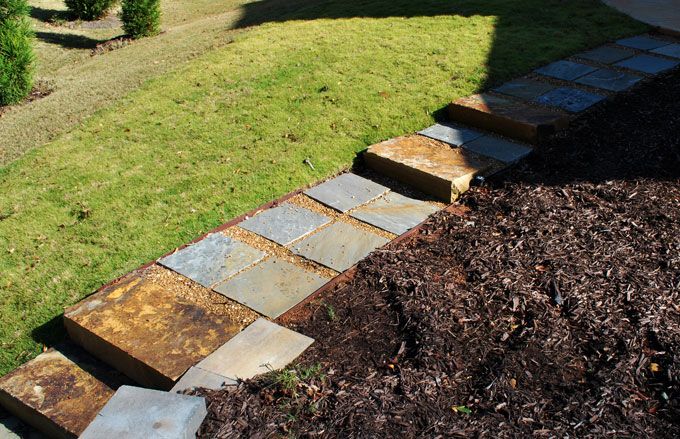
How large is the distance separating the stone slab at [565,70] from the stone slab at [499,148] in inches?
61.3

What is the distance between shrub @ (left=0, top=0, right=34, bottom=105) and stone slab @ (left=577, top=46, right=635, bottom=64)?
7024mm

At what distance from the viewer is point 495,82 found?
6688 mm

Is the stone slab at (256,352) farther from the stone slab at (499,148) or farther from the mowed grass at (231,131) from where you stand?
the stone slab at (499,148)

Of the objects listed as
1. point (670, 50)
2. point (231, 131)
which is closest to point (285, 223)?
point (231, 131)

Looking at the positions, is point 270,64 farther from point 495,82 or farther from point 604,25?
point 604,25

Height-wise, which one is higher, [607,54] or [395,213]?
[607,54]

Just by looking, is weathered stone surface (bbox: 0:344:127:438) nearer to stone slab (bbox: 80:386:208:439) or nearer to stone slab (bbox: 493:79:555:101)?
stone slab (bbox: 80:386:208:439)

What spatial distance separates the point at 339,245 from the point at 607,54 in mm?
4585

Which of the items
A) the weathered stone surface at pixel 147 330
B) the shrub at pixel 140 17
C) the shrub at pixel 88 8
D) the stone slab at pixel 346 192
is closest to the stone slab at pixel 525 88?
the stone slab at pixel 346 192

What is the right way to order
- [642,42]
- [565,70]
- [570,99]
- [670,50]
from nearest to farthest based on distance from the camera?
1. [570,99]
2. [565,70]
3. [670,50]
4. [642,42]

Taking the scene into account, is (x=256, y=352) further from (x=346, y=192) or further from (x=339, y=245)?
(x=346, y=192)

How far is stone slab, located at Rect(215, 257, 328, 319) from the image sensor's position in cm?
382

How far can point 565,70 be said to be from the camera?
684 cm

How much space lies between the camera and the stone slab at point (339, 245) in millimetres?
4195
